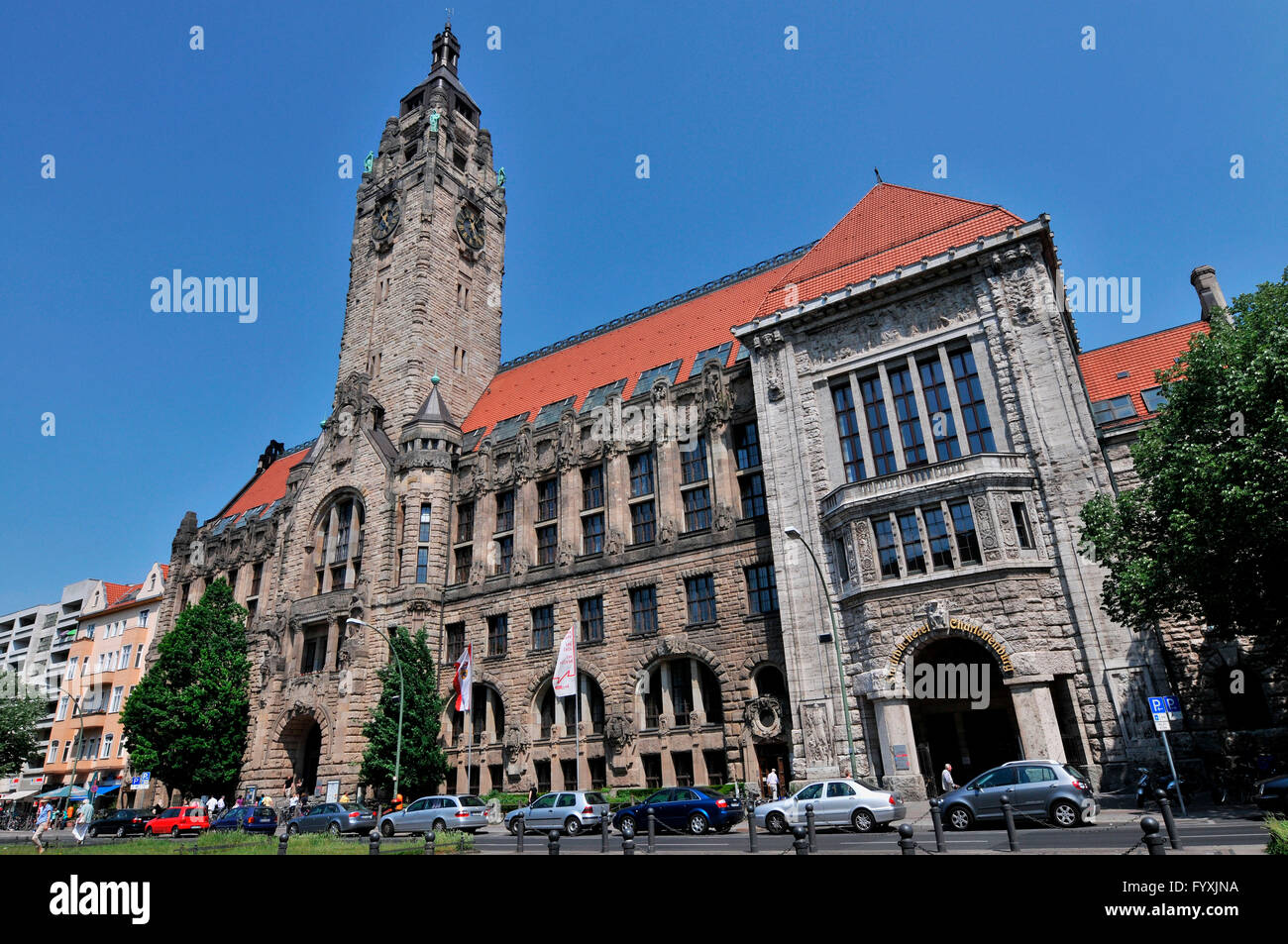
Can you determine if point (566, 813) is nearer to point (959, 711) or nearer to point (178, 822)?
point (959, 711)

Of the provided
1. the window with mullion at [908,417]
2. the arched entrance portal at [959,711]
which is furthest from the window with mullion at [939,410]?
the arched entrance portal at [959,711]

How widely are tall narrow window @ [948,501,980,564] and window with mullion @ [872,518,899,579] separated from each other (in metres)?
2.19

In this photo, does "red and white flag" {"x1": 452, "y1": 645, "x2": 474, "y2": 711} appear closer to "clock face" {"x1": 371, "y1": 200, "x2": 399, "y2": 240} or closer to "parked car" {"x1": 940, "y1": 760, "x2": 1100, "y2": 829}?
"parked car" {"x1": 940, "y1": 760, "x2": 1100, "y2": 829}

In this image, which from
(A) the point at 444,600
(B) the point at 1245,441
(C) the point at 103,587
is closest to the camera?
(B) the point at 1245,441

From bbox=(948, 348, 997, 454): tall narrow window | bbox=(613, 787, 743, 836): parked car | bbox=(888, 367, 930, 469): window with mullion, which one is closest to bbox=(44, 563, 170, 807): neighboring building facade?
bbox=(613, 787, 743, 836): parked car

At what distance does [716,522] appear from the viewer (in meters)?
35.4

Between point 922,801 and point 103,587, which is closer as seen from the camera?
point 922,801

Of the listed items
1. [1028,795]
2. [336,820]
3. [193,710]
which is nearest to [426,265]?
[193,710]

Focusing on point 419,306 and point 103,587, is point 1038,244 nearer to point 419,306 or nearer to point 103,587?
point 419,306

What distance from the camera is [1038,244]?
29.9 meters

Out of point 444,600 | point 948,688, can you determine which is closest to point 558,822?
point 948,688

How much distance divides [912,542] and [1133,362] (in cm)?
1444
